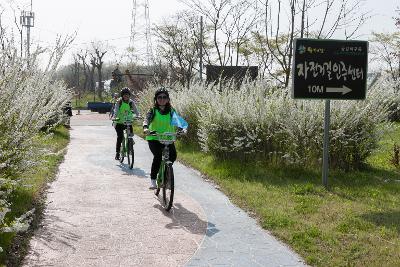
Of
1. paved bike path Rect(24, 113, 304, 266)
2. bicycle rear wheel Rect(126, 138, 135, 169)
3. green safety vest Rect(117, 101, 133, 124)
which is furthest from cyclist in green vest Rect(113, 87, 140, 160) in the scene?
paved bike path Rect(24, 113, 304, 266)

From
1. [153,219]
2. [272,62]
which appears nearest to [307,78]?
[153,219]

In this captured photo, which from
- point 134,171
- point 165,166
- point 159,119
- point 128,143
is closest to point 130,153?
point 128,143

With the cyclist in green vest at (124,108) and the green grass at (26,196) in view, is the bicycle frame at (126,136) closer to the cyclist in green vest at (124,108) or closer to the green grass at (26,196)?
the cyclist in green vest at (124,108)

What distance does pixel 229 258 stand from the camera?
17.3ft

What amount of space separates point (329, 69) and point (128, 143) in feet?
17.1

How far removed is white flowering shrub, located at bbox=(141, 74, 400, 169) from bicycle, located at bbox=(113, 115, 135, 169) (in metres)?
1.88

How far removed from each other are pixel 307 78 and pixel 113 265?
5.09m

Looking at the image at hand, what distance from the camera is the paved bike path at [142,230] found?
5223 millimetres

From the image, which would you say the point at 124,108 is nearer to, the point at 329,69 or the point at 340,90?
the point at 329,69

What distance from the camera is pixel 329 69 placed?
28.3 ft

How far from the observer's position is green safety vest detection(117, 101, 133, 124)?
12.1m

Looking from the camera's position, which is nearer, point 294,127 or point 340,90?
point 340,90

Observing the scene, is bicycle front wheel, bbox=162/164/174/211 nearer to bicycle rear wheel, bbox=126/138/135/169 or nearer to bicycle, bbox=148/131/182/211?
bicycle, bbox=148/131/182/211

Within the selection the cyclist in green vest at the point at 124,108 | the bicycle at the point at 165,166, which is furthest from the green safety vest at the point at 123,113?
the bicycle at the point at 165,166
